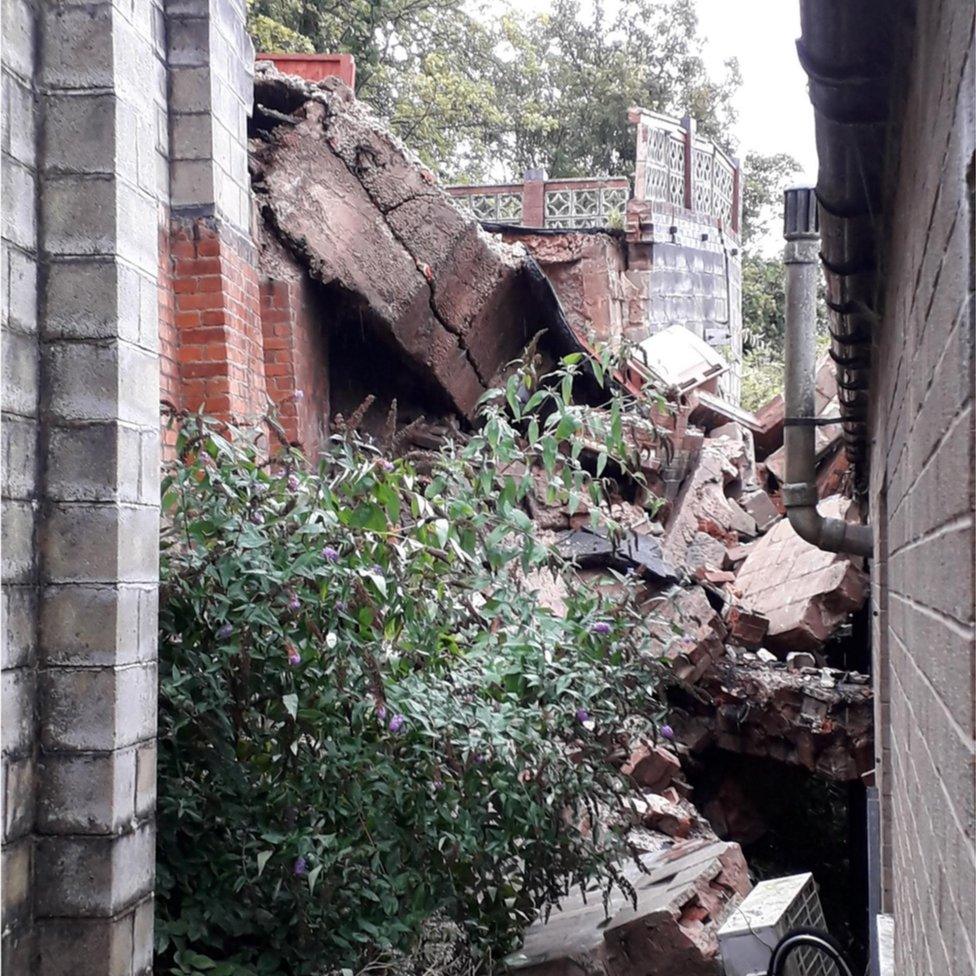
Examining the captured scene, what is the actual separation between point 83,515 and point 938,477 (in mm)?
2321

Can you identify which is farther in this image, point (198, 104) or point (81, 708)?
point (198, 104)

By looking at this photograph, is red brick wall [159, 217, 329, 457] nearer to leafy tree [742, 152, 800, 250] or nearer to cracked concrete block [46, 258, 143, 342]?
cracked concrete block [46, 258, 143, 342]

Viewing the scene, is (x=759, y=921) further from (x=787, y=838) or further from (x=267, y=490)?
(x=787, y=838)

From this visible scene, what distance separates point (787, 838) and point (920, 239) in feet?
28.4

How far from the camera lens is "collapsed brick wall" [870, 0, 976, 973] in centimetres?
125

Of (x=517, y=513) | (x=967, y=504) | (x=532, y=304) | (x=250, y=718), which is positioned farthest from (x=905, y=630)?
(x=532, y=304)

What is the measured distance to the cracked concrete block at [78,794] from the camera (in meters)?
3.10

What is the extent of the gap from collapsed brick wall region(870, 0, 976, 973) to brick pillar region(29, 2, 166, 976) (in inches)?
79.5

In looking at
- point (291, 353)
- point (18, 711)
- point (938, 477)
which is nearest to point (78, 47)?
point (18, 711)

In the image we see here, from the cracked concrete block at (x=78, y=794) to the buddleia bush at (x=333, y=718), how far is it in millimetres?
656

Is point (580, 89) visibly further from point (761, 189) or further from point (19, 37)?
point (19, 37)

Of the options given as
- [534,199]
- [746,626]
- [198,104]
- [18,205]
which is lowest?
[746,626]

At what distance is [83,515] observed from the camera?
123 inches

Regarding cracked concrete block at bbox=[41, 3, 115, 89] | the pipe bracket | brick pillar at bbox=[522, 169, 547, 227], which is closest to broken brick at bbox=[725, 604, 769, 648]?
the pipe bracket
